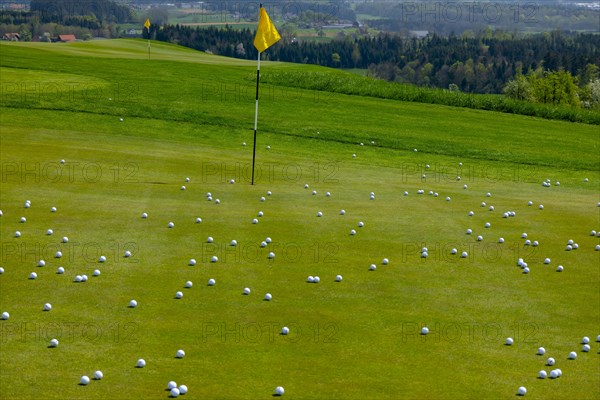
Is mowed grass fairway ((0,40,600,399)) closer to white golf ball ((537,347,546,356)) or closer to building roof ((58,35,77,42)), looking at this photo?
white golf ball ((537,347,546,356))

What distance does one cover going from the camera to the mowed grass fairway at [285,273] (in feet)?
37.6

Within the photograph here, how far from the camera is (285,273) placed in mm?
15898

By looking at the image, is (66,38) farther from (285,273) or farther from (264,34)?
(285,273)

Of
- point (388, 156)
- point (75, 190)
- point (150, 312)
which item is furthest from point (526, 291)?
point (388, 156)

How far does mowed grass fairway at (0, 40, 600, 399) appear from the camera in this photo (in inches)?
451

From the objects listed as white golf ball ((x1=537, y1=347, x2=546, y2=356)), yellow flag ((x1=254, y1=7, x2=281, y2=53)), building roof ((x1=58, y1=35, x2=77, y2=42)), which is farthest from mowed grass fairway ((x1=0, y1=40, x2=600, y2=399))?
building roof ((x1=58, y1=35, x2=77, y2=42))

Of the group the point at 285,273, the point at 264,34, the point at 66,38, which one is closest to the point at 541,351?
the point at 285,273

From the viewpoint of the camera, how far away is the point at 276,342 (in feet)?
40.8

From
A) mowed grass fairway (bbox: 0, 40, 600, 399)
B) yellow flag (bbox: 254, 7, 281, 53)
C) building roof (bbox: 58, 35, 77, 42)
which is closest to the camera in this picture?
mowed grass fairway (bbox: 0, 40, 600, 399)

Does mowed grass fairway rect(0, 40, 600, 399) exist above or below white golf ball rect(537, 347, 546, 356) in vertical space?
below

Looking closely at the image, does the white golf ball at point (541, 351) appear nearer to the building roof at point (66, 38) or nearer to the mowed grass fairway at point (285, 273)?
the mowed grass fairway at point (285, 273)

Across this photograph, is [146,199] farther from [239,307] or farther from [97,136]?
[97,136]

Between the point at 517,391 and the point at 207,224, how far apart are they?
390 inches

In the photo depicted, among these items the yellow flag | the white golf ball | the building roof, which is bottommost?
the building roof
